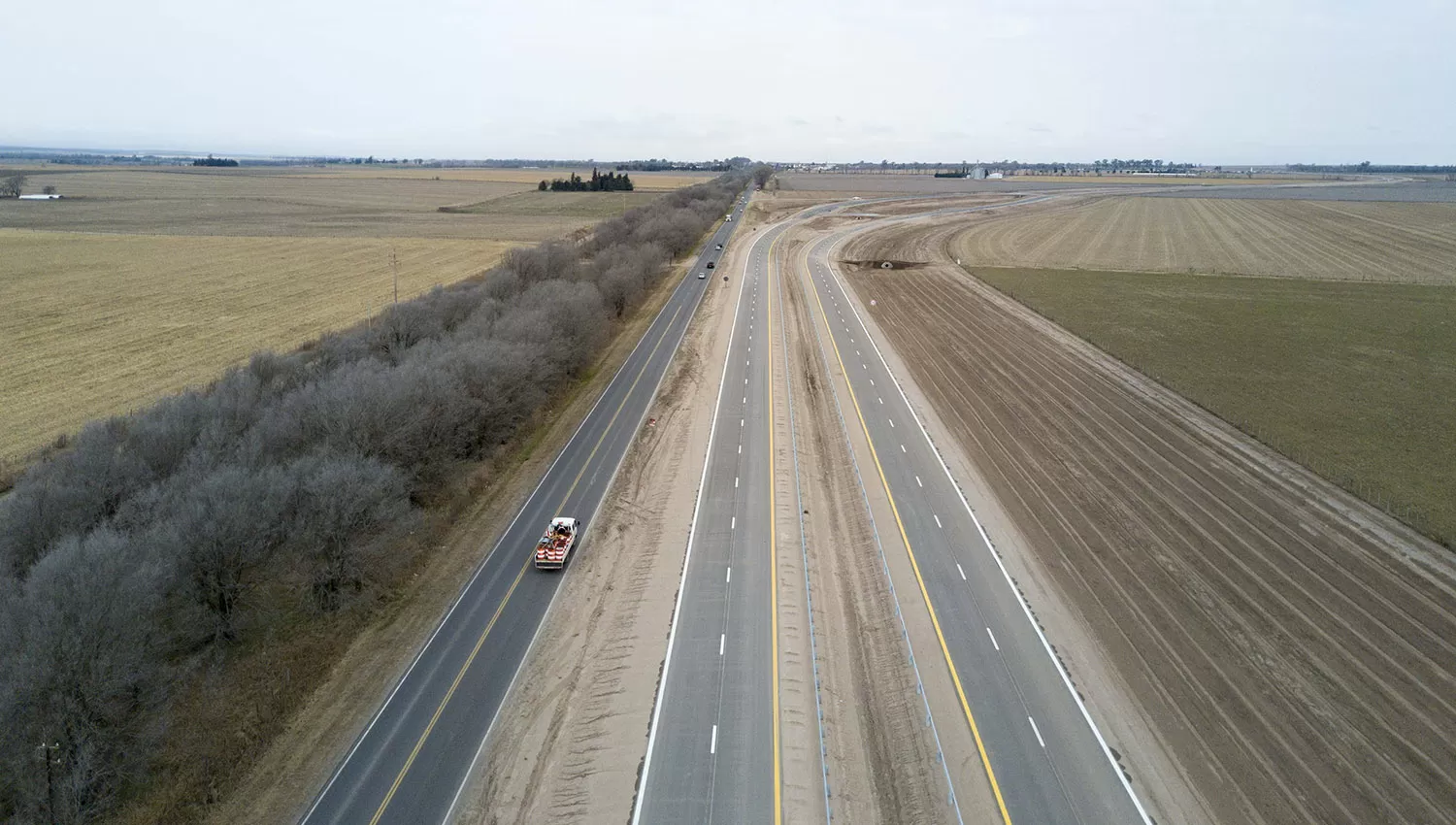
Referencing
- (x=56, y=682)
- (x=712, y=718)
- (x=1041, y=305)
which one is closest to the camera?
(x=56, y=682)

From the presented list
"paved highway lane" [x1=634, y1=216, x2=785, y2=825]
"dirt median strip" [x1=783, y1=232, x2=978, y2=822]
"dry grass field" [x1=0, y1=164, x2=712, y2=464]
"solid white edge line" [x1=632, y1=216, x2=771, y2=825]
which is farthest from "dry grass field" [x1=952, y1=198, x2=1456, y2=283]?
"dry grass field" [x1=0, y1=164, x2=712, y2=464]

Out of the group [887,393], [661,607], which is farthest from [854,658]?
[887,393]

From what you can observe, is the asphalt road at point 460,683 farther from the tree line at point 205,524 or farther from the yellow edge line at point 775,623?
the yellow edge line at point 775,623

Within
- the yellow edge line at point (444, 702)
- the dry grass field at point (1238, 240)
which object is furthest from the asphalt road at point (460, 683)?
the dry grass field at point (1238, 240)

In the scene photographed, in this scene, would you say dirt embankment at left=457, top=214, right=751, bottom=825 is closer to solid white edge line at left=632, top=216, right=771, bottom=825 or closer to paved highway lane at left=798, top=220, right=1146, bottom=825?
solid white edge line at left=632, top=216, right=771, bottom=825

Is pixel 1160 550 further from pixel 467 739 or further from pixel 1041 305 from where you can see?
pixel 1041 305

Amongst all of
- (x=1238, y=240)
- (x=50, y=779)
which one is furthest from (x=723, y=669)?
(x=1238, y=240)

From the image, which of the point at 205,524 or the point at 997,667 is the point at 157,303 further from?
the point at 997,667
